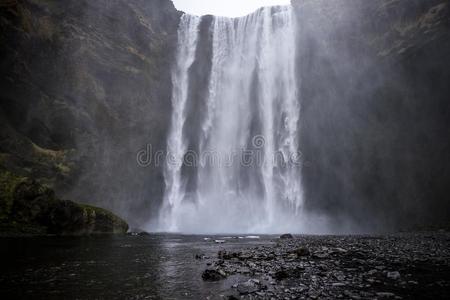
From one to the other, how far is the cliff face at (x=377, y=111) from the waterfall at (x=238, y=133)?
2.85m

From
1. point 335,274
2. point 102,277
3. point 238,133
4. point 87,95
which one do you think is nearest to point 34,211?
point 102,277

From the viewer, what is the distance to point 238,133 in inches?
1690

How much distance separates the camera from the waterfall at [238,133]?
3844cm

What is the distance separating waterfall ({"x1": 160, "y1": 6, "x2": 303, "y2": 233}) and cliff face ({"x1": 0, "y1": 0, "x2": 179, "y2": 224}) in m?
2.84

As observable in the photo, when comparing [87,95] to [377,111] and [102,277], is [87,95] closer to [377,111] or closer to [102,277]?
[102,277]

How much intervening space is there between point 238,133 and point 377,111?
17.3 m

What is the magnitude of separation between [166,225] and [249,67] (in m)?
24.5

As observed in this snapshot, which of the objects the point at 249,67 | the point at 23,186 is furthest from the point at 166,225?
the point at 249,67

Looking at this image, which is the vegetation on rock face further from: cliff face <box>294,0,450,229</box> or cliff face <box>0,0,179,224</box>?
cliff face <box>294,0,450,229</box>
